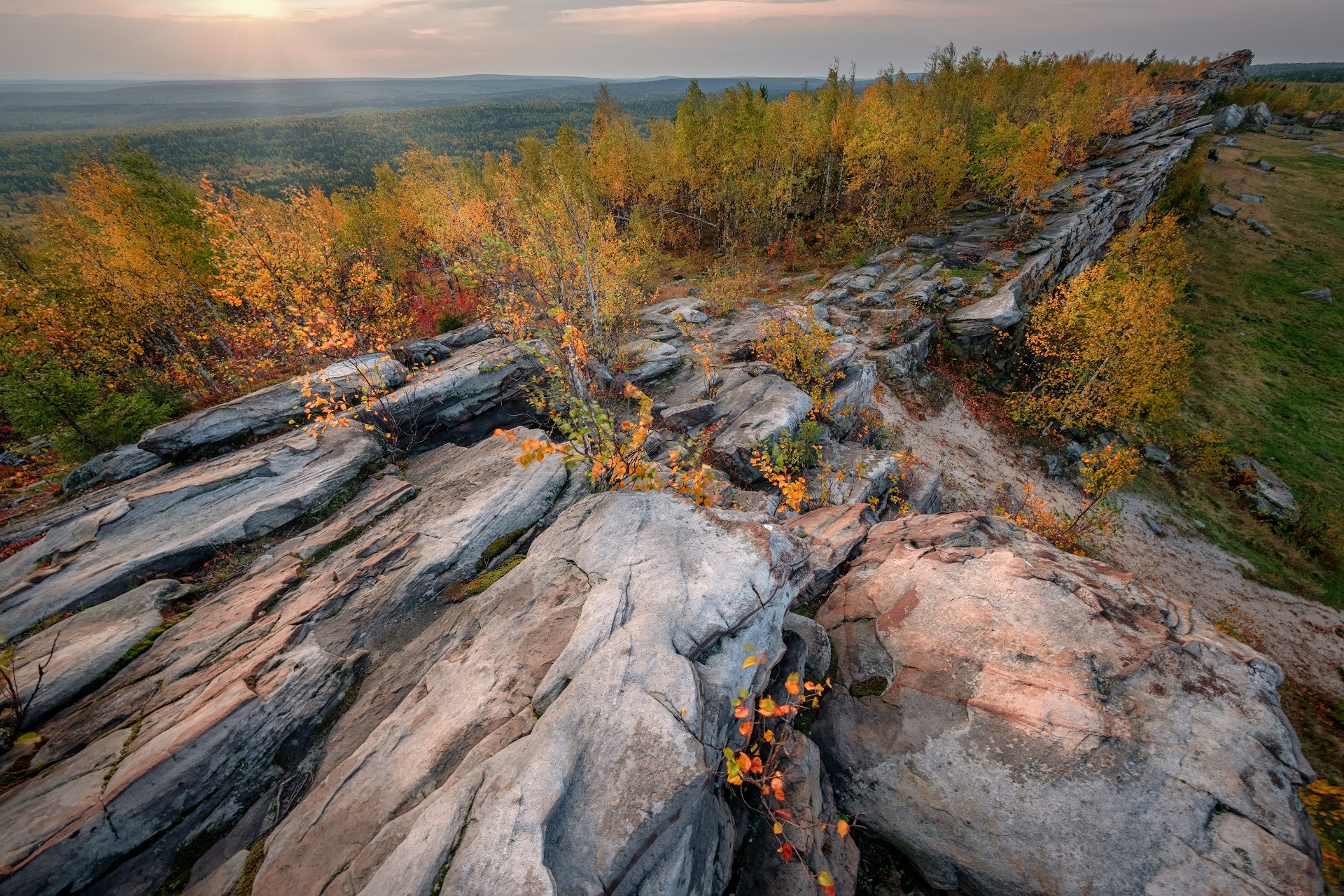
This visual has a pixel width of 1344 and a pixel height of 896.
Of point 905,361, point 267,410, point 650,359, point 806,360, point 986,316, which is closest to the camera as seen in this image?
point 267,410

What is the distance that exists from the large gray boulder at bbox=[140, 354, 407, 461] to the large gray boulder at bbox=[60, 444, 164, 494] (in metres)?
1.10

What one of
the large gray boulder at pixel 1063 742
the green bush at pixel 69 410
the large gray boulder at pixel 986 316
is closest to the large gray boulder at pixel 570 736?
the large gray boulder at pixel 1063 742

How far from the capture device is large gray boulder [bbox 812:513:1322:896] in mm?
6566

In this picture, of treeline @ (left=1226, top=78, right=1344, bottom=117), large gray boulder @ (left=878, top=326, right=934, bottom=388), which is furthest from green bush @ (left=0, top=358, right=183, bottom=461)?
treeline @ (left=1226, top=78, right=1344, bottom=117)

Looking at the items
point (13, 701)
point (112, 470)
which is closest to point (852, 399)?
point (13, 701)

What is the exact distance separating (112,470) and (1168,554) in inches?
1857

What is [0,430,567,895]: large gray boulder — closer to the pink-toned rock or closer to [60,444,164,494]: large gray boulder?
the pink-toned rock

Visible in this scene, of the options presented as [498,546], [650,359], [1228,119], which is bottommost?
[650,359]

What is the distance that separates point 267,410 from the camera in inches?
641

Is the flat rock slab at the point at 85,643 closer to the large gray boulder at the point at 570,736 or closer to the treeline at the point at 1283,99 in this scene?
the large gray boulder at the point at 570,736

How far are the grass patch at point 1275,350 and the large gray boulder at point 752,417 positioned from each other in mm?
27346

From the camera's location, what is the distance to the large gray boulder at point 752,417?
18.1m

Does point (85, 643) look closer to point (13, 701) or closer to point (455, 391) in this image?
point (13, 701)

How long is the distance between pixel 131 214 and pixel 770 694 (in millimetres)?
43379
